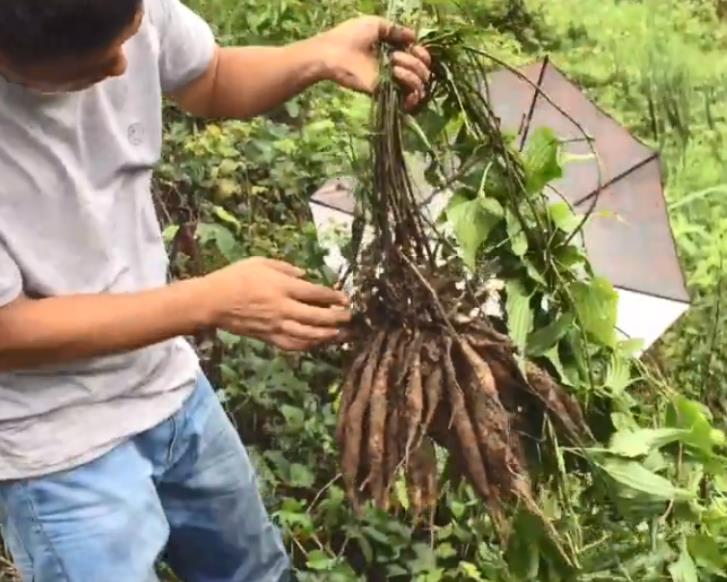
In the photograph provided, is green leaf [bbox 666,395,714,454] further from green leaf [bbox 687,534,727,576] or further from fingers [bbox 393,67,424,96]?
fingers [bbox 393,67,424,96]

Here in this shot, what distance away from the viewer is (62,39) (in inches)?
44.8

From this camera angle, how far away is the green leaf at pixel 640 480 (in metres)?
1.48

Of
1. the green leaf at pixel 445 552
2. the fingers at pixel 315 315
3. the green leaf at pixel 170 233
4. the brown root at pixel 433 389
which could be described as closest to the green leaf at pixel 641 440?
the brown root at pixel 433 389

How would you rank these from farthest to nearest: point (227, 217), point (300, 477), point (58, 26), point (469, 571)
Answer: point (227, 217)
point (300, 477)
point (469, 571)
point (58, 26)

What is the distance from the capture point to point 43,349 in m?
1.28

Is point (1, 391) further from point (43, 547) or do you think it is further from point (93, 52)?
point (93, 52)

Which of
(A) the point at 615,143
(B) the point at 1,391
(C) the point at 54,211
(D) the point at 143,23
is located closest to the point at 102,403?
(B) the point at 1,391

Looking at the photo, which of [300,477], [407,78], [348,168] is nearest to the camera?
[407,78]

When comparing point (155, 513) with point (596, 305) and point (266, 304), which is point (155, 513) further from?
point (596, 305)

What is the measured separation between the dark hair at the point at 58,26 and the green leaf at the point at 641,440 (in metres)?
0.77

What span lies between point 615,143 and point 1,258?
61.2 inches

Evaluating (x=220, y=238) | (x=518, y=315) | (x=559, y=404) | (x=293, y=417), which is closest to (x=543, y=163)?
(x=518, y=315)

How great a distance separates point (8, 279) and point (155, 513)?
391mm

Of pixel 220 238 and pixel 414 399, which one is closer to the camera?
pixel 414 399
